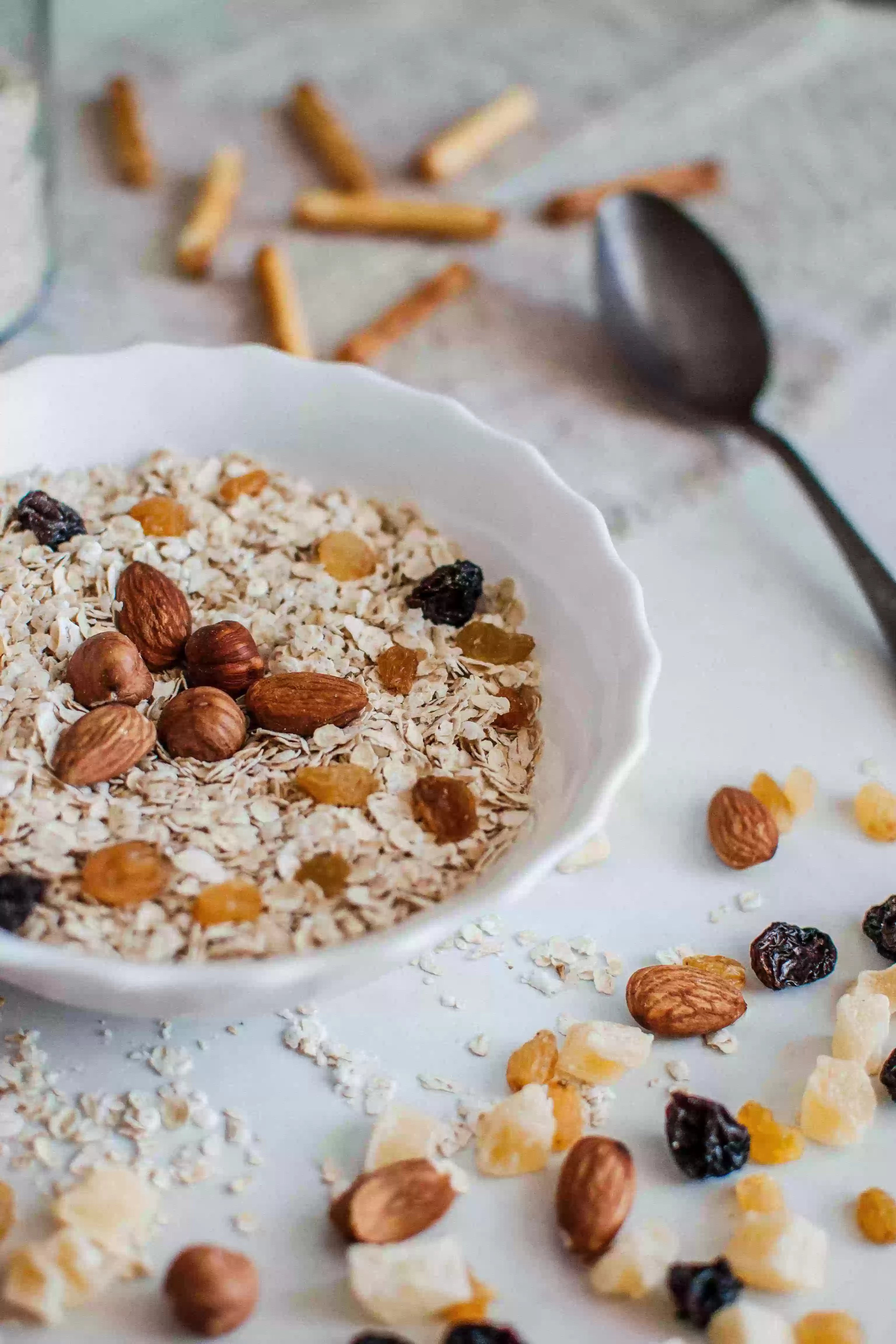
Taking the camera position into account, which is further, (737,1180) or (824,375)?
(824,375)

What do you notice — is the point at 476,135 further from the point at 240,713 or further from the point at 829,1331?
the point at 829,1331

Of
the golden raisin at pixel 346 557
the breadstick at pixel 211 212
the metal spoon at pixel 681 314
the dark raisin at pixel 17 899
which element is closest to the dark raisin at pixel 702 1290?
the dark raisin at pixel 17 899

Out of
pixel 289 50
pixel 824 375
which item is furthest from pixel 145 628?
pixel 289 50

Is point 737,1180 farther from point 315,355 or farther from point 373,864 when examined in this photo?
point 315,355

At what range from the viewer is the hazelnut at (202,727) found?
28.0 inches

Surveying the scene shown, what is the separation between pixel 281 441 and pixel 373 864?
0.36 meters

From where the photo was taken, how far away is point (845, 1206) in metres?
0.64

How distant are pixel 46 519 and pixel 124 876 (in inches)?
10.8

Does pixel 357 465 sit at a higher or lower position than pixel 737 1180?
higher

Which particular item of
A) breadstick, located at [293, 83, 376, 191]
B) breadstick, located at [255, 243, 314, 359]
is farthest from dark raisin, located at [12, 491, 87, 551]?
breadstick, located at [293, 83, 376, 191]

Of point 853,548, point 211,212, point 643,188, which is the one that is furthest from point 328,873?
point 643,188

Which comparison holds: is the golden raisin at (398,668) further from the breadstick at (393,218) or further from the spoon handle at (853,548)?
the breadstick at (393,218)

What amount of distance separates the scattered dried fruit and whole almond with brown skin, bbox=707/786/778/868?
150 mm

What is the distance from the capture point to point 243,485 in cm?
88
